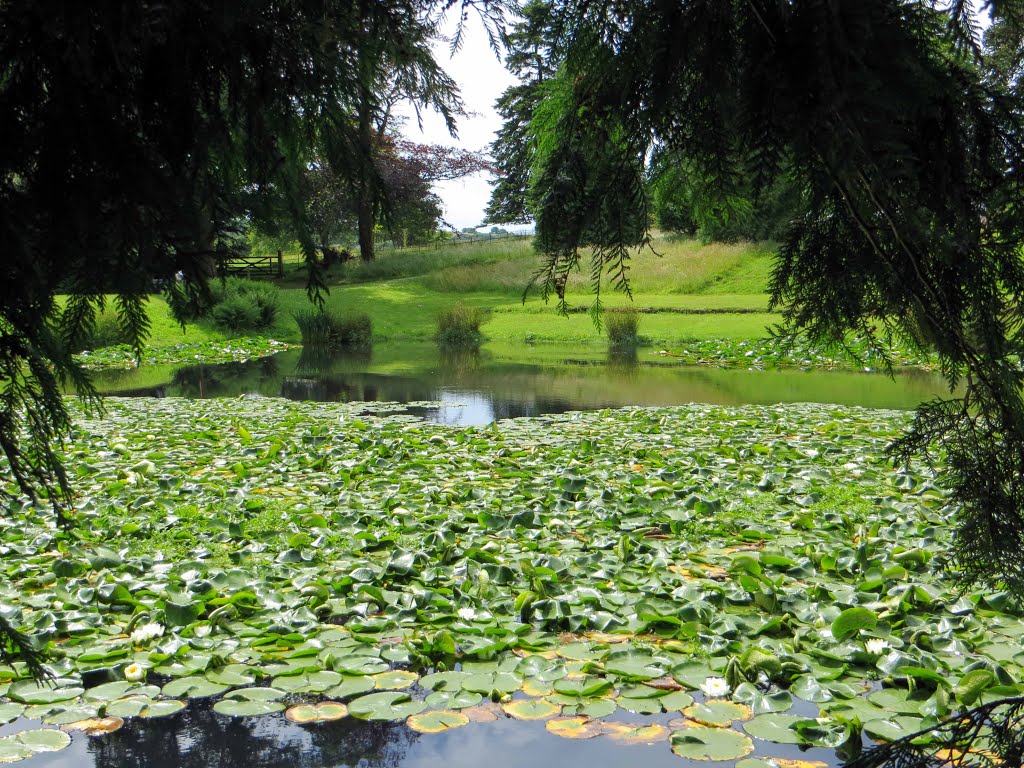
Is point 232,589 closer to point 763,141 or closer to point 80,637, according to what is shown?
point 80,637

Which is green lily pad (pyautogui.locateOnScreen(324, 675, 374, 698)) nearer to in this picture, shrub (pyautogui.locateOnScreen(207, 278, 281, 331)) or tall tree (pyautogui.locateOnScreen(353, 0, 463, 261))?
tall tree (pyautogui.locateOnScreen(353, 0, 463, 261))

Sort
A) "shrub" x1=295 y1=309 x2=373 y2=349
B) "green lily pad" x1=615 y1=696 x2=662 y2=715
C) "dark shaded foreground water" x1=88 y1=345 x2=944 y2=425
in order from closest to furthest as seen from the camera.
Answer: "green lily pad" x1=615 y1=696 x2=662 y2=715
"dark shaded foreground water" x1=88 y1=345 x2=944 y2=425
"shrub" x1=295 y1=309 x2=373 y2=349

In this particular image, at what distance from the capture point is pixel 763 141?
154cm

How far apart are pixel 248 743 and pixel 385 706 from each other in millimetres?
392

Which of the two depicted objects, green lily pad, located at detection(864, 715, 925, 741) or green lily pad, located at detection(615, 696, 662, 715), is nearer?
green lily pad, located at detection(864, 715, 925, 741)

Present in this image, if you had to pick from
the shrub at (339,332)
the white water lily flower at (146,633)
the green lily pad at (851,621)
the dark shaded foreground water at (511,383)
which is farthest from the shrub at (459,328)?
the green lily pad at (851,621)

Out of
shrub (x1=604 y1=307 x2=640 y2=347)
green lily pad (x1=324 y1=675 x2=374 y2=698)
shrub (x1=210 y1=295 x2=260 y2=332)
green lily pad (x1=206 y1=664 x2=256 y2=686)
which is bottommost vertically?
green lily pad (x1=324 y1=675 x2=374 y2=698)

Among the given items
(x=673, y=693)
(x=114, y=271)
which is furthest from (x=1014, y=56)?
(x=673, y=693)

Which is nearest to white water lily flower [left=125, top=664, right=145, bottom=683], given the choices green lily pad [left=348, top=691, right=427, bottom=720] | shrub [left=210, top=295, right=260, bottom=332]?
green lily pad [left=348, top=691, right=427, bottom=720]

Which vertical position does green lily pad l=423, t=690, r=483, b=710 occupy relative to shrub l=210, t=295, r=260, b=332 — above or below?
below

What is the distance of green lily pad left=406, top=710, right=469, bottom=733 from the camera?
245cm

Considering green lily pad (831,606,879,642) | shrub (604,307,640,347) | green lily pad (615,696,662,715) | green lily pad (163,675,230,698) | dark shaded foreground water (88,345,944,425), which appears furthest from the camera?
shrub (604,307,640,347)

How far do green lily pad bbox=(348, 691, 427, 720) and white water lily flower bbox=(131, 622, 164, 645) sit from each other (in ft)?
2.68

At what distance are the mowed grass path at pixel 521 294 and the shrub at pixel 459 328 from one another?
55 centimetres
